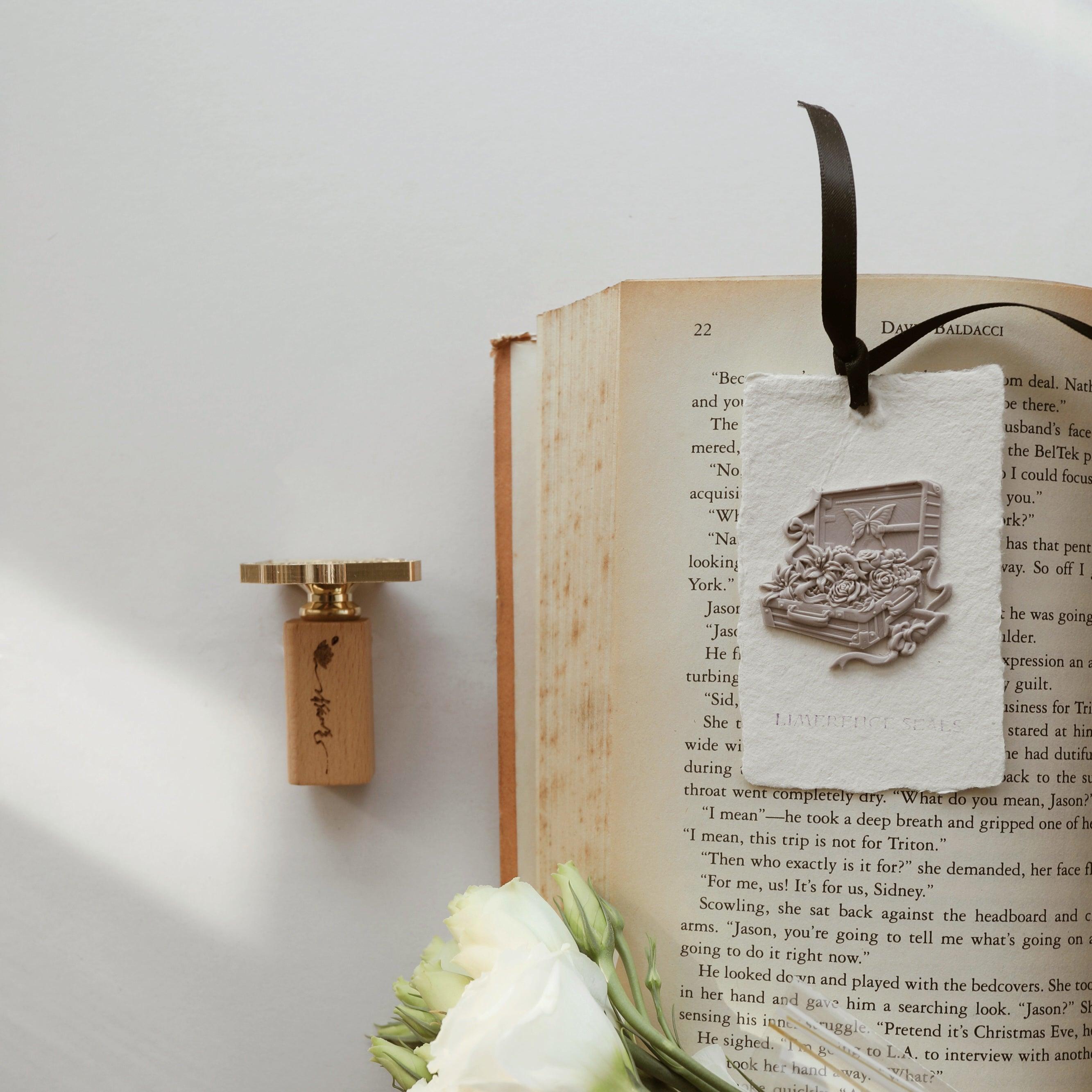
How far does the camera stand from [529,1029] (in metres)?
0.28

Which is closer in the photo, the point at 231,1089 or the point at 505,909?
the point at 505,909

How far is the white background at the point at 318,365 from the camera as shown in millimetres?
444

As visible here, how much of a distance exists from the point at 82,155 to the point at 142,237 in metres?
0.06

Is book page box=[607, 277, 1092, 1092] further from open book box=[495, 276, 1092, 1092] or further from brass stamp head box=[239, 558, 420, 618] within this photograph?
brass stamp head box=[239, 558, 420, 618]

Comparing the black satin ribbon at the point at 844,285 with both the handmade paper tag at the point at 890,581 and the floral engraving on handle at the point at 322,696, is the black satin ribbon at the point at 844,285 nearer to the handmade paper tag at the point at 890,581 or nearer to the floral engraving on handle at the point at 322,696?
the handmade paper tag at the point at 890,581

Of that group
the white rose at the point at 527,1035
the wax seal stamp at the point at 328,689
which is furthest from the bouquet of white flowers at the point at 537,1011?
the wax seal stamp at the point at 328,689

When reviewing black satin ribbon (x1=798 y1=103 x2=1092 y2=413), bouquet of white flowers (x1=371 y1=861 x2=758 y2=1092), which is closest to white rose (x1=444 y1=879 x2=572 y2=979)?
bouquet of white flowers (x1=371 y1=861 x2=758 y2=1092)

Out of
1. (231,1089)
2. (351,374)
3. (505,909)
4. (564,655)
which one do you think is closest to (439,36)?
(351,374)

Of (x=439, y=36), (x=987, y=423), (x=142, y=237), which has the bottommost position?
(x=987, y=423)

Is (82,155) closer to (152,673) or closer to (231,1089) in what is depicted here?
(152,673)

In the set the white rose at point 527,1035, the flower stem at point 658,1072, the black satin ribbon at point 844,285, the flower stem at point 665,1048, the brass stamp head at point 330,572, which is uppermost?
the black satin ribbon at point 844,285

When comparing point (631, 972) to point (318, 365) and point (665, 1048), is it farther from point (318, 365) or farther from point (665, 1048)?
point (318, 365)

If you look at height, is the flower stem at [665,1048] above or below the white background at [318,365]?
below

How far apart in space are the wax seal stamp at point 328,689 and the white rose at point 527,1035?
0.48ft
